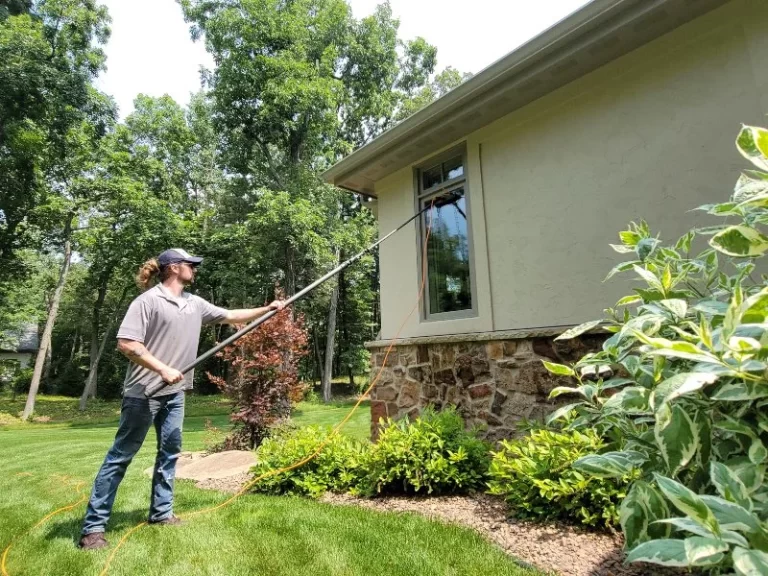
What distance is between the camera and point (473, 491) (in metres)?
3.05

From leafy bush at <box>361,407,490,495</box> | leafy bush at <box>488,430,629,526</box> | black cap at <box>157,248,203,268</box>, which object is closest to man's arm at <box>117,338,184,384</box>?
black cap at <box>157,248,203,268</box>

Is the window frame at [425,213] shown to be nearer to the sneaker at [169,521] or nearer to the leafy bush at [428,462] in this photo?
the leafy bush at [428,462]

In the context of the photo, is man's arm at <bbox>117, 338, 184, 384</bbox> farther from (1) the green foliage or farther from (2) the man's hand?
(1) the green foliage

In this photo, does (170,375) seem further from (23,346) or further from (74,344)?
(23,346)

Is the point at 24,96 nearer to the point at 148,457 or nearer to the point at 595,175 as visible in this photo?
the point at 148,457

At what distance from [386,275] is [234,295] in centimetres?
1316

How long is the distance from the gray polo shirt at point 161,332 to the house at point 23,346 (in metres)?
29.6

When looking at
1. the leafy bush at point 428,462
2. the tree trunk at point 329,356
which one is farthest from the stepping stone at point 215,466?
the tree trunk at point 329,356

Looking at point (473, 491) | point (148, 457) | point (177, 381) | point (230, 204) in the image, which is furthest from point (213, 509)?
point (230, 204)

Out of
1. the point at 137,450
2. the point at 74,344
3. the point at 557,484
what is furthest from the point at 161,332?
the point at 74,344

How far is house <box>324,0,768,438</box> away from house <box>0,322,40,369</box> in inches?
Answer: 1162

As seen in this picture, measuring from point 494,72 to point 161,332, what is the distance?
3.27 metres

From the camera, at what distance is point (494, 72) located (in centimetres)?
372

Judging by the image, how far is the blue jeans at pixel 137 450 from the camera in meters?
2.54
